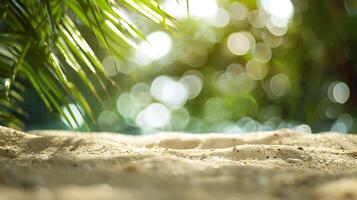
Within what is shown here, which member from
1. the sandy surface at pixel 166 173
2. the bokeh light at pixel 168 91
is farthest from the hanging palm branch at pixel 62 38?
the bokeh light at pixel 168 91

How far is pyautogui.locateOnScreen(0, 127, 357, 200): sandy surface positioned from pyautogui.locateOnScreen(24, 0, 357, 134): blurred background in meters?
3.56

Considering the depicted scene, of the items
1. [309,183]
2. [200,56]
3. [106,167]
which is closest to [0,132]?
[106,167]

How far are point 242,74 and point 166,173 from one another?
866 centimetres

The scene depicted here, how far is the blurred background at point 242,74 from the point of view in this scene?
7575 millimetres

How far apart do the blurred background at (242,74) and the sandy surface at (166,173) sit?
11.7ft

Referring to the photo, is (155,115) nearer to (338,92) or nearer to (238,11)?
(238,11)

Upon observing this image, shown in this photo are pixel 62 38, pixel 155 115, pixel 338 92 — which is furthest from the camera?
pixel 155 115

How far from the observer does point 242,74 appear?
10164mm

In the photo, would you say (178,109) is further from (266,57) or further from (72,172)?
(72,172)

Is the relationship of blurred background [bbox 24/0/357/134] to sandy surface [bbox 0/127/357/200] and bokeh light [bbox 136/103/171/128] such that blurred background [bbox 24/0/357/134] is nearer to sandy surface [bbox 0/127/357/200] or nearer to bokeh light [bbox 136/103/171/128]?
bokeh light [bbox 136/103/171/128]

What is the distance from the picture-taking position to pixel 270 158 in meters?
2.07

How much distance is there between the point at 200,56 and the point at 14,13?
7.14 meters

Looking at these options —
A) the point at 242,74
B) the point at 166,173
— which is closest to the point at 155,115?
the point at 242,74

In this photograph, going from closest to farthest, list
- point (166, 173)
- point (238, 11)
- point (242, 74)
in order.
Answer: point (166, 173), point (238, 11), point (242, 74)
